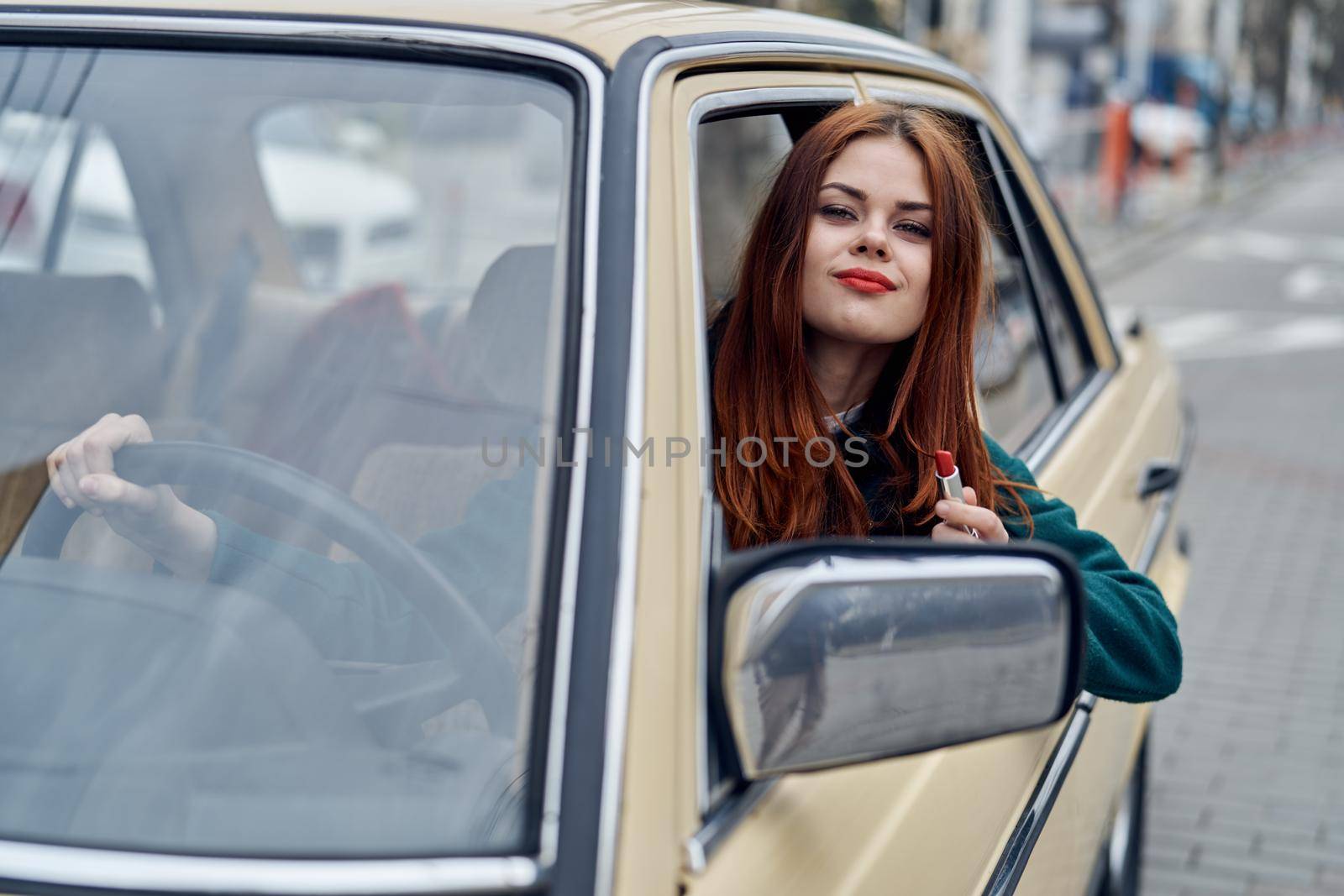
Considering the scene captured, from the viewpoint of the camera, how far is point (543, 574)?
123 cm

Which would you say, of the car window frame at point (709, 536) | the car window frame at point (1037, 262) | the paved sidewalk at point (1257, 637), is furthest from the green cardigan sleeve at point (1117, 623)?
the paved sidewalk at point (1257, 637)

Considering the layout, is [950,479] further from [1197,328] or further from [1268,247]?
[1268,247]

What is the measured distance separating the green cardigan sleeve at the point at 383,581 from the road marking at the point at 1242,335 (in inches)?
381

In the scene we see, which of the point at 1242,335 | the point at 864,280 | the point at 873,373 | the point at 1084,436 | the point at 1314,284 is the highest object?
the point at 864,280

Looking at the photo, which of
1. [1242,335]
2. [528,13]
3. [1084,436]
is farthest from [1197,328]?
[528,13]

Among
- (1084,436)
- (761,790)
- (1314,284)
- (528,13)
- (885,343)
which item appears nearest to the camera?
(761,790)

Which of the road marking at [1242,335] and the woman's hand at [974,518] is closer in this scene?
the woman's hand at [974,518]

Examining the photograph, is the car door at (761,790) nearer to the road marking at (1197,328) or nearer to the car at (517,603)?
the car at (517,603)

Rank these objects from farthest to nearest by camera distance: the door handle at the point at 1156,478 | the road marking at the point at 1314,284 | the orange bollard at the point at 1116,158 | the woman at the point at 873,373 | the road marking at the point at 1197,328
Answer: the orange bollard at the point at 1116,158 < the road marking at the point at 1314,284 < the road marking at the point at 1197,328 < the door handle at the point at 1156,478 < the woman at the point at 873,373

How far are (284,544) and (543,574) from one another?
15.0 inches

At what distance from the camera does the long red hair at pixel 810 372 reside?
5.66ft

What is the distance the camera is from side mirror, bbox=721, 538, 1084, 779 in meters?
1.16

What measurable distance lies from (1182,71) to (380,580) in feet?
141

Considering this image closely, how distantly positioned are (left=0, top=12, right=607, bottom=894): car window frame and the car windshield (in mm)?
11
